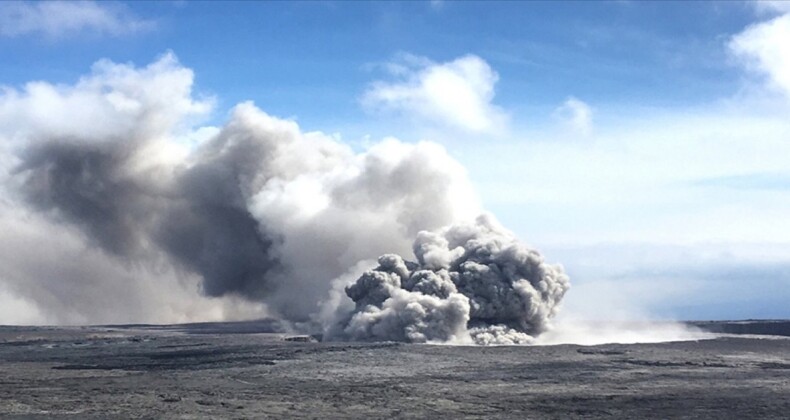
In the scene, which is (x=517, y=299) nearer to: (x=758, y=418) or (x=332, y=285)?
(x=332, y=285)

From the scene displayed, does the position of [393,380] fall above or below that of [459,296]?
below

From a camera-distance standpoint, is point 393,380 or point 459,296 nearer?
point 393,380

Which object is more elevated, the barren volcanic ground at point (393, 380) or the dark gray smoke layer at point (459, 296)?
the dark gray smoke layer at point (459, 296)

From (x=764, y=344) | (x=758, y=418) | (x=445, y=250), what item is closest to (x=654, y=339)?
(x=764, y=344)

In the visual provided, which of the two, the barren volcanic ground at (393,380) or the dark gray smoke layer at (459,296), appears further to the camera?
the dark gray smoke layer at (459,296)
